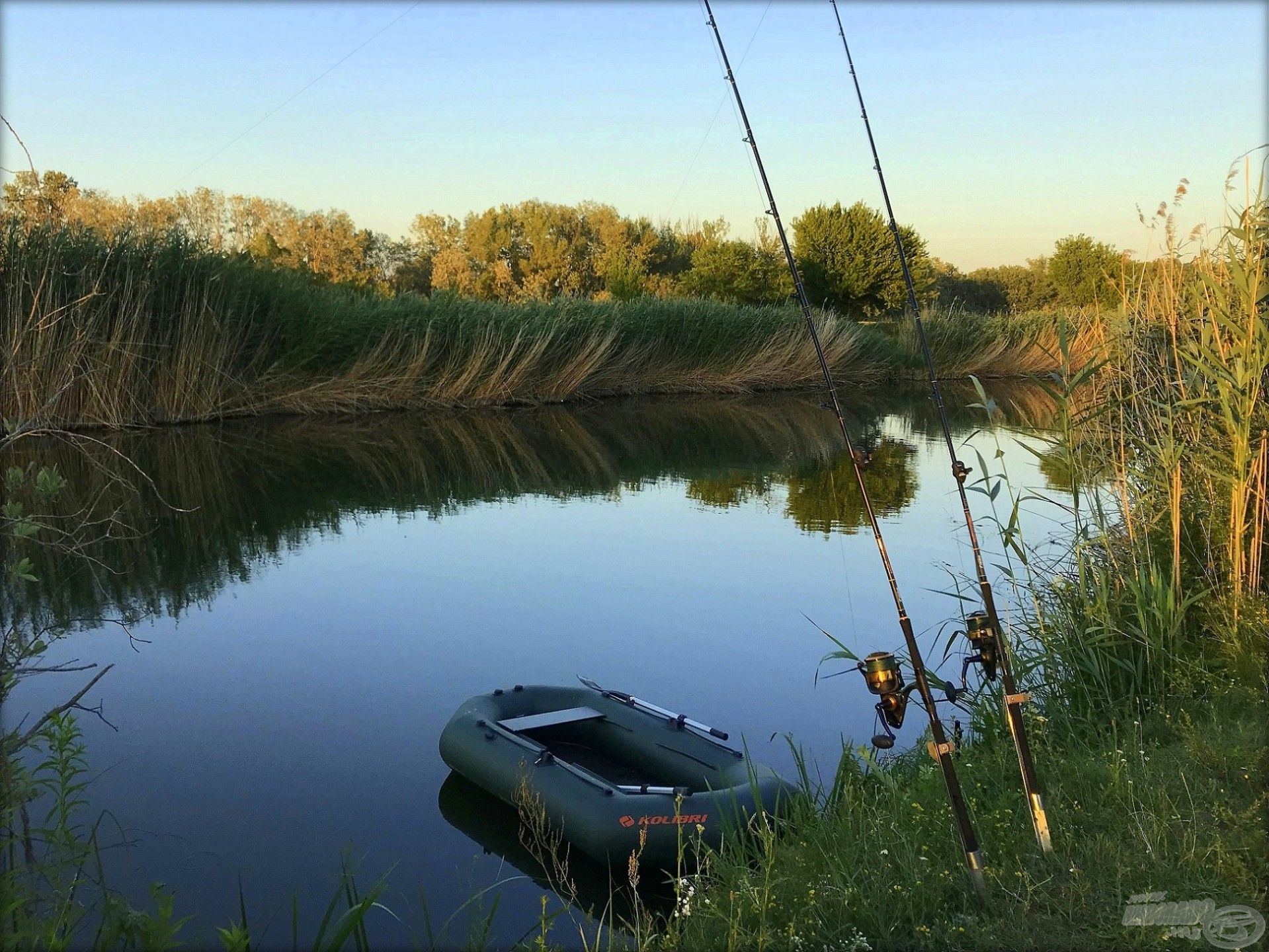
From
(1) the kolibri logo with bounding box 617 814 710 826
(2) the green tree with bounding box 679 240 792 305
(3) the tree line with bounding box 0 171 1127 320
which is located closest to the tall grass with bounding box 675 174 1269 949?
(1) the kolibri logo with bounding box 617 814 710 826

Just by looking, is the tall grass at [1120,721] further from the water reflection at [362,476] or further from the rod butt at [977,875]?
the water reflection at [362,476]

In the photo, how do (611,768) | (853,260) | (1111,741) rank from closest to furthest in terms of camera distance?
(1111,741) < (611,768) < (853,260)

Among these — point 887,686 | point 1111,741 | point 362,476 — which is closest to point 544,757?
point 887,686

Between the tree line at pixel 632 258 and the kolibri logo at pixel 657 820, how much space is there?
22.2 metres

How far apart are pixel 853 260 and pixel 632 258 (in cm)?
1045

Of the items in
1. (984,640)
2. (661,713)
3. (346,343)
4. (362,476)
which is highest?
(346,343)

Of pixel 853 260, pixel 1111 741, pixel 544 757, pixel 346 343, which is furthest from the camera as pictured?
pixel 853 260

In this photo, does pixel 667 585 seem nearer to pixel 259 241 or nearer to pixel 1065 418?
pixel 1065 418

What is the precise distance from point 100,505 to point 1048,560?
7224mm

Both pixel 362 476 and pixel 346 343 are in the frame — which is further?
pixel 346 343

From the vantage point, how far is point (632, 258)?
40250 mm

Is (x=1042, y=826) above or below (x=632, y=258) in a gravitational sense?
below

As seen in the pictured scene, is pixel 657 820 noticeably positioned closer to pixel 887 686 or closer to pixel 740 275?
pixel 887 686

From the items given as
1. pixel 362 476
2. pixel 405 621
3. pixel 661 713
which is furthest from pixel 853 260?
pixel 661 713
